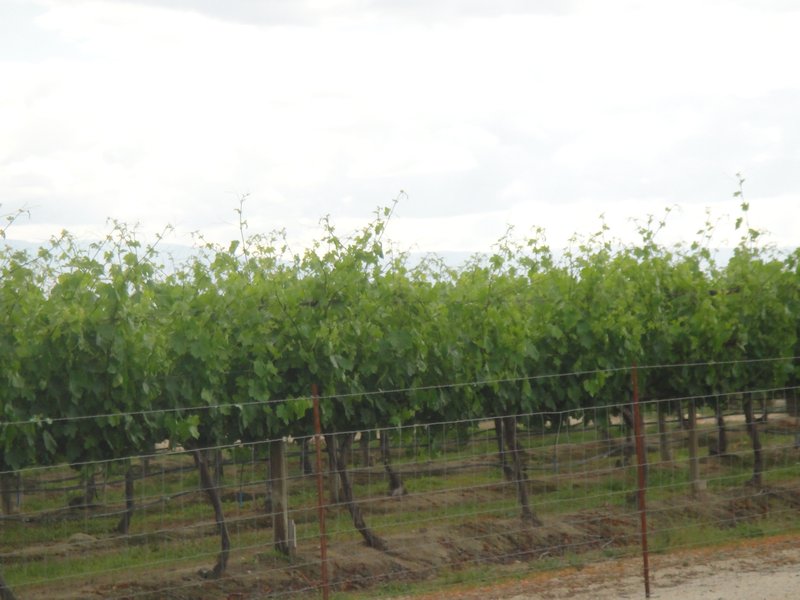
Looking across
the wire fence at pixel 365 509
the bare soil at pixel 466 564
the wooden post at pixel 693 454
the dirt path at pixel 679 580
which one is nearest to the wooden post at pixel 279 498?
the wire fence at pixel 365 509

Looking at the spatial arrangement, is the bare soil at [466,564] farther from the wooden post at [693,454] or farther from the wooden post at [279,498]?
the wooden post at [693,454]

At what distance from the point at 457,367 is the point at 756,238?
18.3 feet

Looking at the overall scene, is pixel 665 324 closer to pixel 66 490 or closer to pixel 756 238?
pixel 756 238

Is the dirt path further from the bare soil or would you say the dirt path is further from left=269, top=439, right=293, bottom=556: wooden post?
left=269, top=439, right=293, bottom=556: wooden post

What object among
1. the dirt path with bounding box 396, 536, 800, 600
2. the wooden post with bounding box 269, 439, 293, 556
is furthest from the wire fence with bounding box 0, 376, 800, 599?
the dirt path with bounding box 396, 536, 800, 600

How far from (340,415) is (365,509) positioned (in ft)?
3.07

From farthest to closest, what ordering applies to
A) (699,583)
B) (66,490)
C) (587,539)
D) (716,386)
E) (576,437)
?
(716,386), (576,437), (587,539), (699,583), (66,490)

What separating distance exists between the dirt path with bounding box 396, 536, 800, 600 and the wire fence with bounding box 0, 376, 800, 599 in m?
0.35

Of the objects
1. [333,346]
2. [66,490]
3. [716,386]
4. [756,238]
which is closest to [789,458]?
[716,386]

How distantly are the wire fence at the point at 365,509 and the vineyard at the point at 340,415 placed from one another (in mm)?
34

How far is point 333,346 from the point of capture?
392 inches

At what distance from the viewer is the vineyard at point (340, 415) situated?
854cm

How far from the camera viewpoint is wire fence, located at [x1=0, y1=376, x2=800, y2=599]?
8305 millimetres

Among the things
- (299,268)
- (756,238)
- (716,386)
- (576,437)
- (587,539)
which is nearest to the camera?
(299,268)
